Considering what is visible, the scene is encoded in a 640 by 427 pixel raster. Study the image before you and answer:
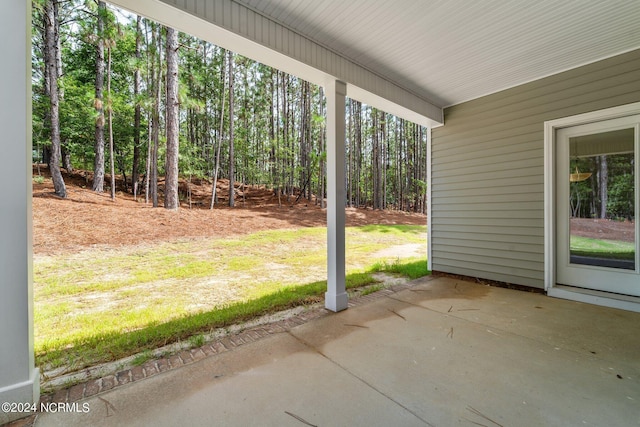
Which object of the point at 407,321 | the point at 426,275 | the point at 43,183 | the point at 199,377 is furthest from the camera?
the point at 43,183

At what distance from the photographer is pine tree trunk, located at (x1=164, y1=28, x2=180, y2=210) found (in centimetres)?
740

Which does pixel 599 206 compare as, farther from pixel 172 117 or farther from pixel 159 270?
pixel 172 117

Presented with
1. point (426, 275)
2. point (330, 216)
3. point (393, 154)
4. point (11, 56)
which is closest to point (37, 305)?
point (11, 56)

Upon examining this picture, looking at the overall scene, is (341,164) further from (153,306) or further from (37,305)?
(37,305)

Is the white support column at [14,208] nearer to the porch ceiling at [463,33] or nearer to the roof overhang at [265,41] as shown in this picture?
the roof overhang at [265,41]

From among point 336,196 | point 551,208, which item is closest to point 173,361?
point 336,196

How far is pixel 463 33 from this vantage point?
7.96ft

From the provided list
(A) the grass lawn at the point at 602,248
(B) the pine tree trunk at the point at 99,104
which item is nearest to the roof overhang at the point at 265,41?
(A) the grass lawn at the point at 602,248

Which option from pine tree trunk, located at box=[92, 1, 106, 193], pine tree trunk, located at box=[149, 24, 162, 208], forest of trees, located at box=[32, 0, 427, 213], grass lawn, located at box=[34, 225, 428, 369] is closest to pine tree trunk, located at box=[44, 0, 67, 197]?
forest of trees, located at box=[32, 0, 427, 213]

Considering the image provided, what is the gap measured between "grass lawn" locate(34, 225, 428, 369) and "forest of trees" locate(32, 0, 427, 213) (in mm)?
3602

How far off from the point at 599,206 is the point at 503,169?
1.09 metres

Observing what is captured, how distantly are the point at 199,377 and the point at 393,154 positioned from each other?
65.4ft

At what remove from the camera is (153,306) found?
9.84 feet

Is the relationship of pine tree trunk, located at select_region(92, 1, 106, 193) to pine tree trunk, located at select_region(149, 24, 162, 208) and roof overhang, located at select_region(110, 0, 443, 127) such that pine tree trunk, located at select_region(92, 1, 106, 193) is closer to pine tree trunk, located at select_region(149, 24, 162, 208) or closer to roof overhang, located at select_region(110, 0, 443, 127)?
pine tree trunk, located at select_region(149, 24, 162, 208)
